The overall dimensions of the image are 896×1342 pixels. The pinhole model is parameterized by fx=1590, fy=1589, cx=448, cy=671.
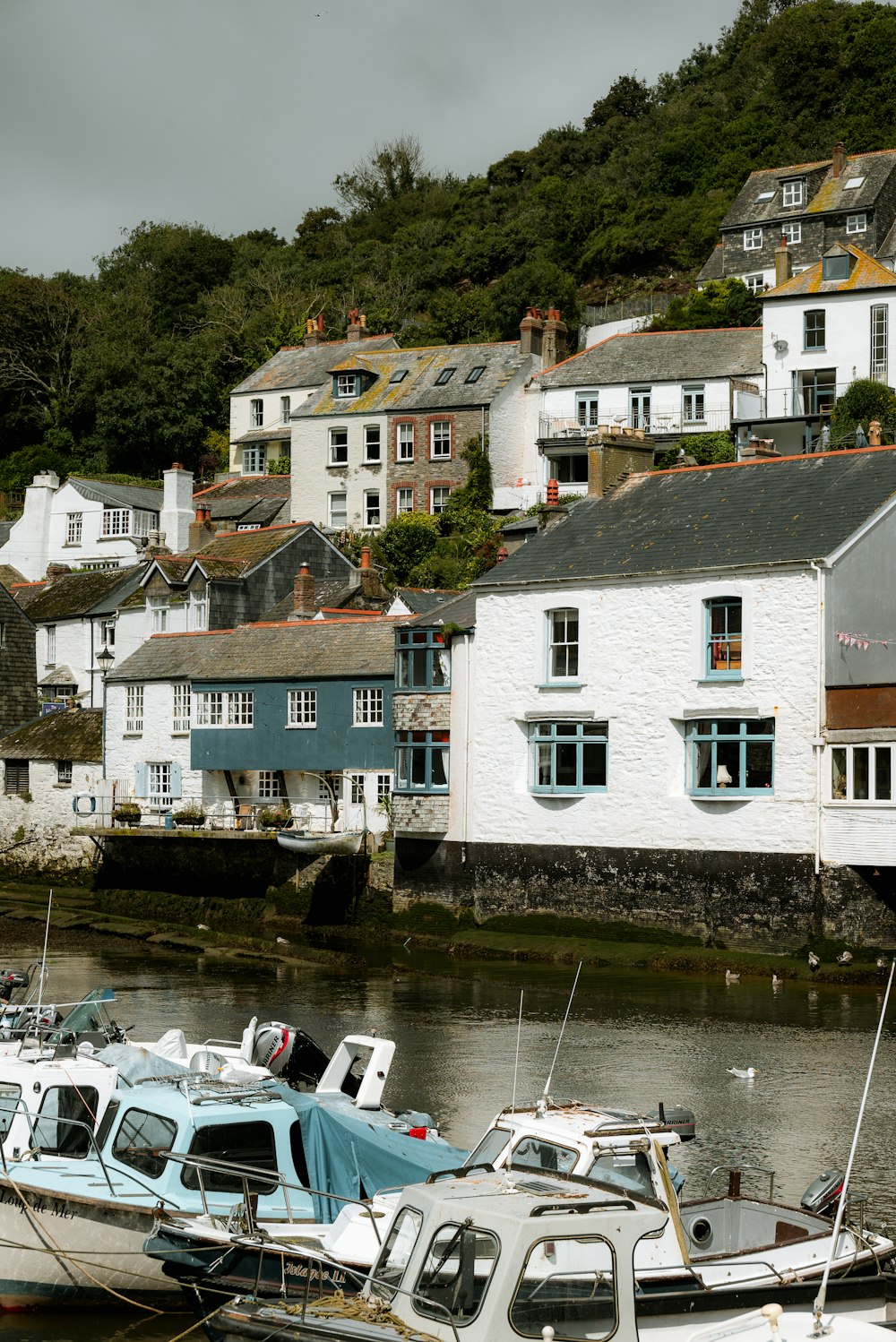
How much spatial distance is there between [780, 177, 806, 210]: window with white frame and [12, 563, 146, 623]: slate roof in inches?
1428

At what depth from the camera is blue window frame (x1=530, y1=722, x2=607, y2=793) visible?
3744 centimetres

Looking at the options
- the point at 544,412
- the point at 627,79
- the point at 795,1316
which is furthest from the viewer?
the point at 627,79

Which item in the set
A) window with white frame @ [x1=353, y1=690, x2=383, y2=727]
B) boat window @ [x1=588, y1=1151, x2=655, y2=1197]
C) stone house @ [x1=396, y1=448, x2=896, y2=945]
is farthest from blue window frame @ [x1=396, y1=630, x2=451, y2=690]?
boat window @ [x1=588, y1=1151, x2=655, y2=1197]

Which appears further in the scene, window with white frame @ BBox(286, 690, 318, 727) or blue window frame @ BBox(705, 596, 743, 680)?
window with white frame @ BBox(286, 690, 318, 727)

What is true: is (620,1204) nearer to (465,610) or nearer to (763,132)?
(465,610)

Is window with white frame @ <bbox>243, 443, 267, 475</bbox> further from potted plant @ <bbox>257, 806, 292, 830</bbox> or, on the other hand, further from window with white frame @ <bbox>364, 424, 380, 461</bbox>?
potted plant @ <bbox>257, 806, 292, 830</bbox>

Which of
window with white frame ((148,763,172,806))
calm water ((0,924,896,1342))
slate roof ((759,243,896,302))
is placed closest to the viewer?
calm water ((0,924,896,1342))

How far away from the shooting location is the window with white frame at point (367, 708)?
143 ft

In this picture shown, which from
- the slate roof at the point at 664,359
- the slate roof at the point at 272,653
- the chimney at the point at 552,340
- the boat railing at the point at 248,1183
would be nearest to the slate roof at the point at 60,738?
the slate roof at the point at 272,653

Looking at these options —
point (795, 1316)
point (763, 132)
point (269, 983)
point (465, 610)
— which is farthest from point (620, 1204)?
point (763, 132)

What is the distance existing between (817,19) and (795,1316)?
101m

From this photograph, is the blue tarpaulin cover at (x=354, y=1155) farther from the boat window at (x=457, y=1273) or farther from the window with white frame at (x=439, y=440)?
the window with white frame at (x=439, y=440)

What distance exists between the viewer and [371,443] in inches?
2559

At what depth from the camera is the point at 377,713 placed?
143 ft
